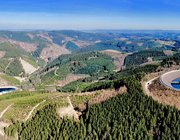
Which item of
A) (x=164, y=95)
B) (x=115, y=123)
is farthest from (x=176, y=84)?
(x=115, y=123)

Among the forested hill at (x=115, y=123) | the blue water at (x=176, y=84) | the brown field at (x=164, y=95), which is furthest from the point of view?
the blue water at (x=176, y=84)

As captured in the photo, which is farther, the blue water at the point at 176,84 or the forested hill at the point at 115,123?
the blue water at the point at 176,84

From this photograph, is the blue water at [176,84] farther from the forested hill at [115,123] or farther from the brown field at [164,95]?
the forested hill at [115,123]

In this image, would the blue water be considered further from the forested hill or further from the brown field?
the forested hill

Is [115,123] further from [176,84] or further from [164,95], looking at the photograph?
[176,84]

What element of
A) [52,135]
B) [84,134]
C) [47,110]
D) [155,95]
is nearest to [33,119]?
[47,110]

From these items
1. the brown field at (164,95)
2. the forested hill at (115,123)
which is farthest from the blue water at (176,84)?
the forested hill at (115,123)

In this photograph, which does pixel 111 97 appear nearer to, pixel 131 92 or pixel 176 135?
pixel 131 92

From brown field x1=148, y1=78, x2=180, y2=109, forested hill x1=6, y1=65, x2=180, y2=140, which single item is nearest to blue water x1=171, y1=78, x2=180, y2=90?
brown field x1=148, y1=78, x2=180, y2=109
